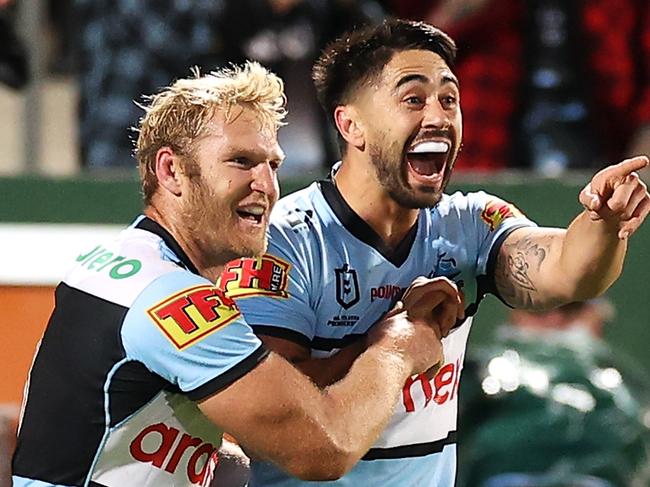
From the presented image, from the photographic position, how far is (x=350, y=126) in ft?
11.5

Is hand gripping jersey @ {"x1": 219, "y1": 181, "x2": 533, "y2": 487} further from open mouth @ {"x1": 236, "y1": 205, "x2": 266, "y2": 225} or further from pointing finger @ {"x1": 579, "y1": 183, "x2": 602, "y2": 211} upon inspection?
pointing finger @ {"x1": 579, "y1": 183, "x2": 602, "y2": 211}

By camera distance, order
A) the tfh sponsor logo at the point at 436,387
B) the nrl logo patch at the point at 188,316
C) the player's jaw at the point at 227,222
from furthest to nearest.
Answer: the tfh sponsor logo at the point at 436,387, the player's jaw at the point at 227,222, the nrl logo patch at the point at 188,316

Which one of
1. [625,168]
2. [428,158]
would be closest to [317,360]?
[428,158]

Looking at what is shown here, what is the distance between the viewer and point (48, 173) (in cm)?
567

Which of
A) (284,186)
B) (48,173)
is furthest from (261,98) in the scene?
(48,173)

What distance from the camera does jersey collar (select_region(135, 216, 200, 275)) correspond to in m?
3.04

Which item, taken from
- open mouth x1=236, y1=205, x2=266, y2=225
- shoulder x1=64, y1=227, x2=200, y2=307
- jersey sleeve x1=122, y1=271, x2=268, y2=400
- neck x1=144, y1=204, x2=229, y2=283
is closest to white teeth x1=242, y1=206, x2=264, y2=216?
open mouth x1=236, y1=205, x2=266, y2=225

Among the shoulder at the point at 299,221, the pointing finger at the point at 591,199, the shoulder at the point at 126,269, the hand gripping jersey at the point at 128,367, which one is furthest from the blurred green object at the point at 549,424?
the shoulder at the point at 126,269

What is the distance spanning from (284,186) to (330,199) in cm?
193

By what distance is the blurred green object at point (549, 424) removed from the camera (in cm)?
507

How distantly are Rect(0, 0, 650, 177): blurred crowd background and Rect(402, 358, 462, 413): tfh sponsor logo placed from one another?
2.46m

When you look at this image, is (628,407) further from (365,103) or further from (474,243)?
(365,103)

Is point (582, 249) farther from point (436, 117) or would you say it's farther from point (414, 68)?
point (414, 68)

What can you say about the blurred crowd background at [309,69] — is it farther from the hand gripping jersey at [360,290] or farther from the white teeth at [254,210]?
the white teeth at [254,210]
